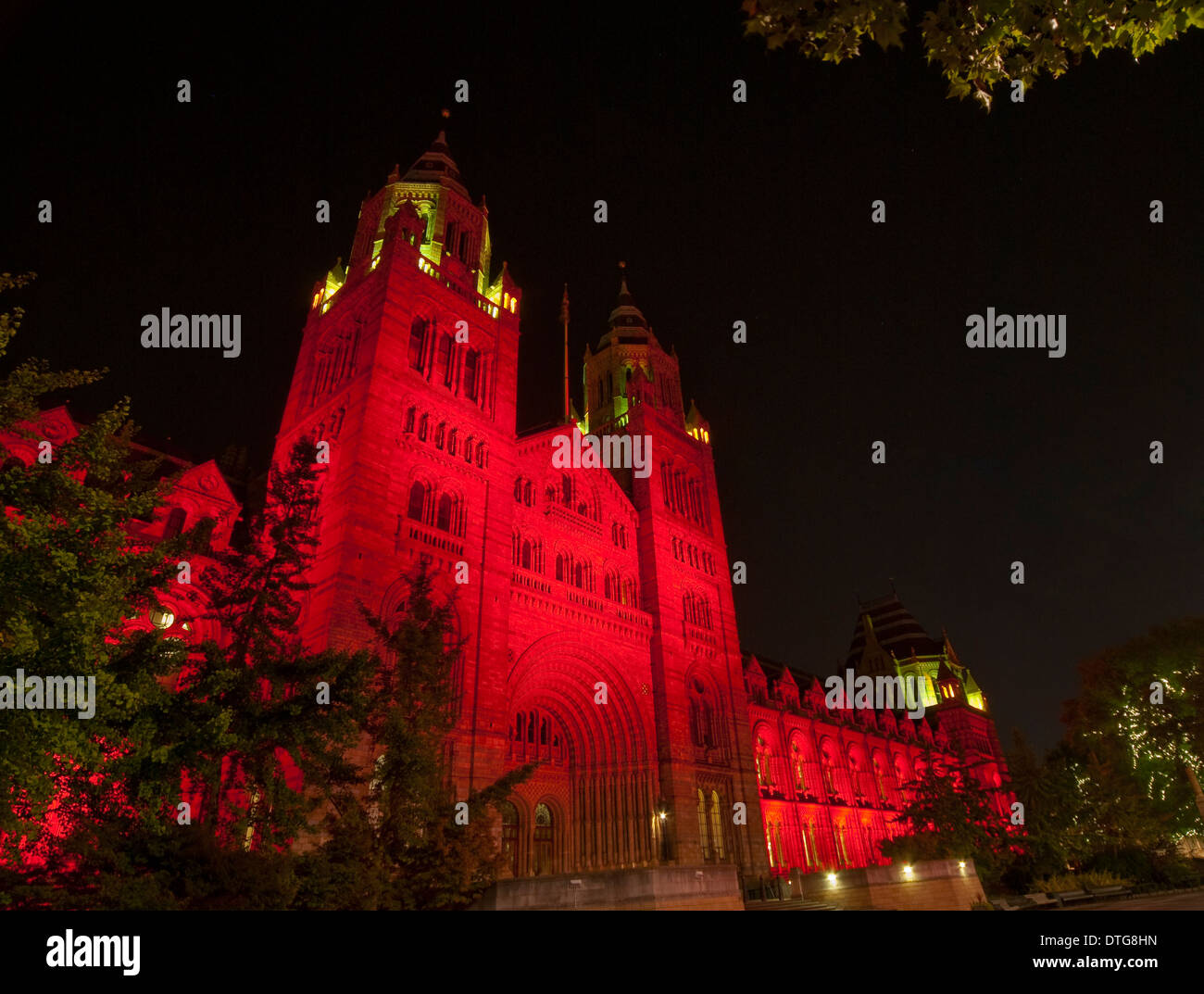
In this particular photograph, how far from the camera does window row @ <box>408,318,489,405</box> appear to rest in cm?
3262

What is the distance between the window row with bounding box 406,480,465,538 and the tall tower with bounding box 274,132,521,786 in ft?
0.19

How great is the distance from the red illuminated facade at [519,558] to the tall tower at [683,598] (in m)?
0.13

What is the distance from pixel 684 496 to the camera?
149 ft

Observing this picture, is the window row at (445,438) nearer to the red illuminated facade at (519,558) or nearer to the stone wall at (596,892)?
the red illuminated facade at (519,558)

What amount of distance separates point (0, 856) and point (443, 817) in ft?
27.0

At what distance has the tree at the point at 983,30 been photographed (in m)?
6.65

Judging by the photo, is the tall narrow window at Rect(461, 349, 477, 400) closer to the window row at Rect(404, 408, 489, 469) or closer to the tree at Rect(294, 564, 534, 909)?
the window row at Rect(404, 408, 489, 469)

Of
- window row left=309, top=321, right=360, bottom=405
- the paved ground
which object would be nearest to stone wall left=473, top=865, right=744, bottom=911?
the paved ground

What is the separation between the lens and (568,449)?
38.2 m

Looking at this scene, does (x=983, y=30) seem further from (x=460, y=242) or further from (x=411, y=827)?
(x=460, y=242)

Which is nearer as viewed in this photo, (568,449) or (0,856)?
(0,856)

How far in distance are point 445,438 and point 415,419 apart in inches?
66.0
